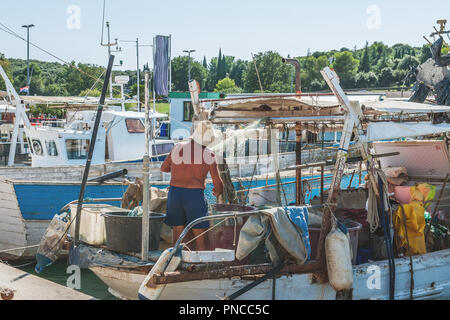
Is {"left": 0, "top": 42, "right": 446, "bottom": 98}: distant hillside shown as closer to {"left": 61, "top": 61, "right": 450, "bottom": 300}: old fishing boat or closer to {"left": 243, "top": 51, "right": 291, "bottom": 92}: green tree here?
{"left": 243, "top": 51, "right": 291, "bottom": 92}: green tree

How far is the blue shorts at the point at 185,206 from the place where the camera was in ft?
19.4

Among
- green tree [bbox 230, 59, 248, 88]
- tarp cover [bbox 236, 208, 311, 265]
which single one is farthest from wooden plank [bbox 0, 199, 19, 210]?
green tree [bbox 230, 59, 248, 88]

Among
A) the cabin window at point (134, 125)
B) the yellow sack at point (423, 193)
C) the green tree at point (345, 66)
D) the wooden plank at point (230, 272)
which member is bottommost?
the wooden plank at point (230, 272)

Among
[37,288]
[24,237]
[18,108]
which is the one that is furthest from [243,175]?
[37,288]

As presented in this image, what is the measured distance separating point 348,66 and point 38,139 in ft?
240

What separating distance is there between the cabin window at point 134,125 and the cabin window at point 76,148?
1779 mm

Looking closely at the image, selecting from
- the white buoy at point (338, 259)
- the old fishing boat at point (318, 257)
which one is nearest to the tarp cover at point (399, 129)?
the old fishing boat at point (318, 257)

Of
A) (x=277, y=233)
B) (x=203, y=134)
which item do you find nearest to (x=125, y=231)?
(x=203, y=134)

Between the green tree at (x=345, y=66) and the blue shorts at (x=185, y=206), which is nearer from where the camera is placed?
the blue shorts at (x=185, y=206)

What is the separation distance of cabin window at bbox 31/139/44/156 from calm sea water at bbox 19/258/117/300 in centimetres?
510

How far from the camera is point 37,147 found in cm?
1585

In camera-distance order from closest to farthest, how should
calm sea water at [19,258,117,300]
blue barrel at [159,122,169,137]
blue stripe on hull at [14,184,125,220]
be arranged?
calm sea water at [19,258,117,300]
blue stripe on hull at [14,184,125,220]
blue barrel at [159,122,169,137]

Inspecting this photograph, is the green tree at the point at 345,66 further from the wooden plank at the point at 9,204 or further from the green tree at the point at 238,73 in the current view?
the wooden plank at the point at 9,204

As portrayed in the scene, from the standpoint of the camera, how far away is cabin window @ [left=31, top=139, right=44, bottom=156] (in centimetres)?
1573
